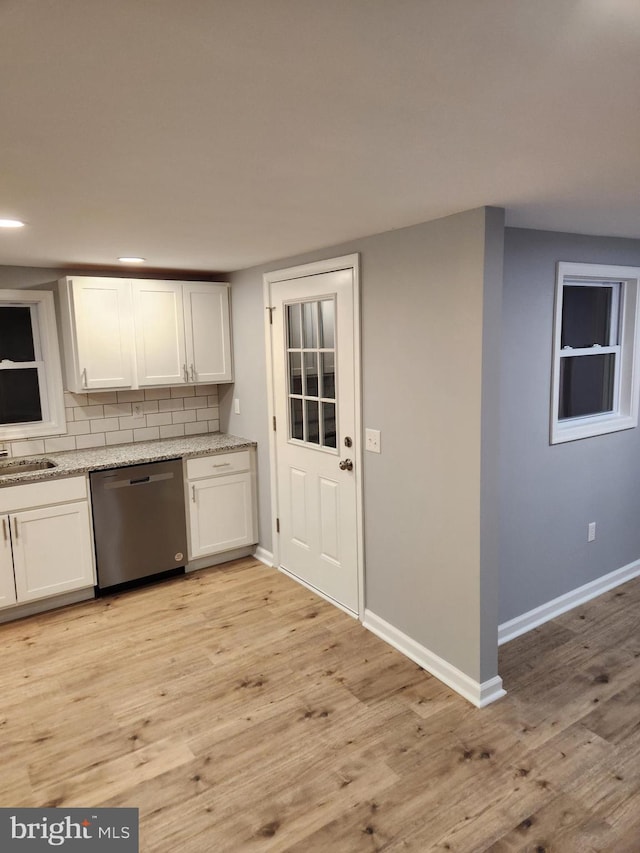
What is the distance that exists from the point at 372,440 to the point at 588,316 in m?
1.57

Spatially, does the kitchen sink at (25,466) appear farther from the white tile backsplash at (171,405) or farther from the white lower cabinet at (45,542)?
the white tile backsplash at (171,405)

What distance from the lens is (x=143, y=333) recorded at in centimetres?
393

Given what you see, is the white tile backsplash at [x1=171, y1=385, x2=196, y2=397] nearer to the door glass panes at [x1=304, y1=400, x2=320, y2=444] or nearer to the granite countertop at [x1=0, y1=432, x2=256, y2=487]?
the granite countertop at [x1=0, y1=432, x2=256, y2=487]

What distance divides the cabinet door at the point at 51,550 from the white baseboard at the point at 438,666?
1849 mm

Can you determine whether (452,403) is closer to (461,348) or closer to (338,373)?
(461,348)

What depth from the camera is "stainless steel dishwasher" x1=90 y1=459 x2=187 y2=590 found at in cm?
361

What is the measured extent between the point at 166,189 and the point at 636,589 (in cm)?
359

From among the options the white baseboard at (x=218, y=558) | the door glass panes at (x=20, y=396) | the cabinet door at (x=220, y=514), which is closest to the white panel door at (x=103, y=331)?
the door glass panes at (x=20, y=396)

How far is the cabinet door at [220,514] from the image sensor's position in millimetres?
3994

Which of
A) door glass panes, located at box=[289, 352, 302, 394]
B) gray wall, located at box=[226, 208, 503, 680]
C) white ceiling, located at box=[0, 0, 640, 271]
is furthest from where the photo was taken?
door glass panes, located at box=[289, 352, 302, 394]

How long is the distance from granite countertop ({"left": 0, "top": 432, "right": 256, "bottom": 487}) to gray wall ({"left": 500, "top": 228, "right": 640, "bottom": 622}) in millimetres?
1998

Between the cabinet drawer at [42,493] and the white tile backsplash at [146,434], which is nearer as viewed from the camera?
the cabinet drawer at [42,493]

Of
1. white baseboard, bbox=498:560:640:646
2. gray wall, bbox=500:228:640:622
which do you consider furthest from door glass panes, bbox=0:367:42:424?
white baseboard, bbox=498:560:640:646

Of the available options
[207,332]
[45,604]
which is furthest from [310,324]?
[45,604]
